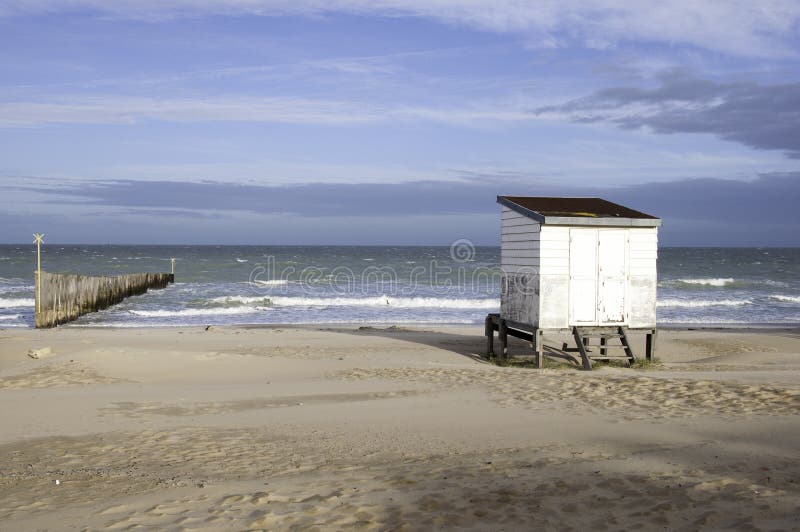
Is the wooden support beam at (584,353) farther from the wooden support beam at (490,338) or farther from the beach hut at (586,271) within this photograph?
the wooden support beam at (490,338)

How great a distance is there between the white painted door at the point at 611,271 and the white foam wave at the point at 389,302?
18.1 metres

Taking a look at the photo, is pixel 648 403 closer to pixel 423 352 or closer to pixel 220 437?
pixel 220 437

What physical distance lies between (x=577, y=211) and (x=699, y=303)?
23118 millimetres

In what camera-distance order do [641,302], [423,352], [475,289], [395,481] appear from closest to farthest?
[395,481]
[641,302]
[423,352]
[475,289]

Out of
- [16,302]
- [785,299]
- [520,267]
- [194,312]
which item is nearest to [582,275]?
[520,267]

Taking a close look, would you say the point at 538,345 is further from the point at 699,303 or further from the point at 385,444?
the point at 699,303

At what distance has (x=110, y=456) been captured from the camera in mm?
7500

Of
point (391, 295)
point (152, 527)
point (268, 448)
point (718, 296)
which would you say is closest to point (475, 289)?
point (391, 295)

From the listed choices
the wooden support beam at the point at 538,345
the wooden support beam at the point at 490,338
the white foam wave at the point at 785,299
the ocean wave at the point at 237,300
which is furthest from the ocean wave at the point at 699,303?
the wooden support beam at the point at 538,345

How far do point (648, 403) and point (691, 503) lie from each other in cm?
471


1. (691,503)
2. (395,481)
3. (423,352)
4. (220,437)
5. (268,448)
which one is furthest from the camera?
(423,352)

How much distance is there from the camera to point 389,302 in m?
33.8

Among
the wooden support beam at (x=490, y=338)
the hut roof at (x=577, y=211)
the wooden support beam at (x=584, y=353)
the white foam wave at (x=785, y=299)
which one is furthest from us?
the white foam wave at (x=785, y=299)

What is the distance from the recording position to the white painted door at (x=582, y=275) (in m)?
14.0
